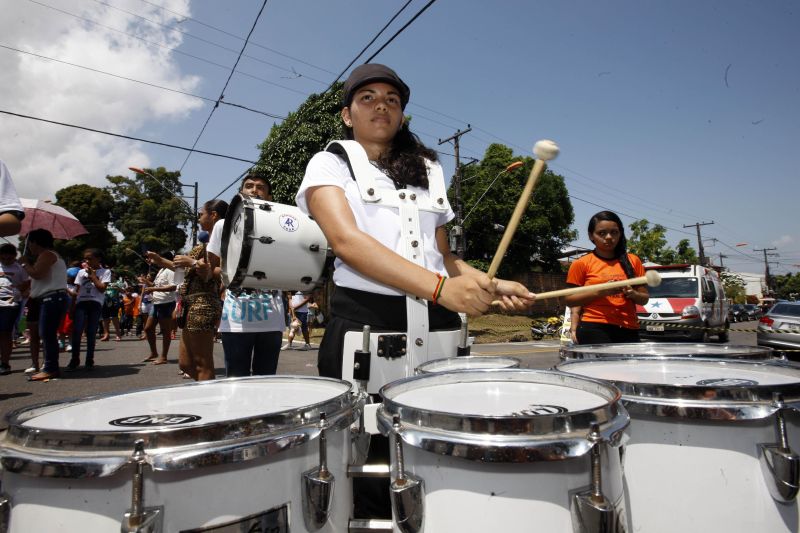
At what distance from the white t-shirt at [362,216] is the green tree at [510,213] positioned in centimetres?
2597

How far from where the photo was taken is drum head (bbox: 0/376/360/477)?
0.96m

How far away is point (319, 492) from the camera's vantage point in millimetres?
1118

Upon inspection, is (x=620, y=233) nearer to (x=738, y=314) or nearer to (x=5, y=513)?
(x=5, y=513)

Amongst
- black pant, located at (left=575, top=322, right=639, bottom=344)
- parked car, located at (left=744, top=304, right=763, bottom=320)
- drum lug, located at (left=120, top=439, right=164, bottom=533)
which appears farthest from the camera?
parked car, located at (left=744, top=304, right=763, bottom=320)

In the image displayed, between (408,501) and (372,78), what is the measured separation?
1548 mm

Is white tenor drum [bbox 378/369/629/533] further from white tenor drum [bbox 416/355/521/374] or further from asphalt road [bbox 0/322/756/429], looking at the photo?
asphalt road [bbox 0/322/756/429]

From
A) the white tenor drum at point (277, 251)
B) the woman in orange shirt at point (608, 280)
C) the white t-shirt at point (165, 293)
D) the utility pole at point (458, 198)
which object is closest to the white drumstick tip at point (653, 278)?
the white tenor drum at point (277, 251)

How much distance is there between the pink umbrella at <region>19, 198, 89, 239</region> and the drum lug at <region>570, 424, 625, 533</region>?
33.7 ft

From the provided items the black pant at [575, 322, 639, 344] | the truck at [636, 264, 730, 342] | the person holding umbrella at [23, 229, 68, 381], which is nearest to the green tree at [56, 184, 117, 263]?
the person holding umbrella at [23, 229, 68, 381]

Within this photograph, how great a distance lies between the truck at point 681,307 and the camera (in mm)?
10267

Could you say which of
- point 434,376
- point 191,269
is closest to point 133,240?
point 191,269

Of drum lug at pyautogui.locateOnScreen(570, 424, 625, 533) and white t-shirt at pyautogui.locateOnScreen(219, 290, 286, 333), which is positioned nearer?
drum lug at pyautogui.locateOnScreen(570, 424, 625, 533)

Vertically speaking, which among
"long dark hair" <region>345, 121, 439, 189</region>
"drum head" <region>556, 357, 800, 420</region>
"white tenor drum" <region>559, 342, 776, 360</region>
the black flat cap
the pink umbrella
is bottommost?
"drum head" <region>556, 357, 800, 420</region>

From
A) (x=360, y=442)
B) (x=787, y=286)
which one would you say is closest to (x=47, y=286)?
(x=360, y=442)
